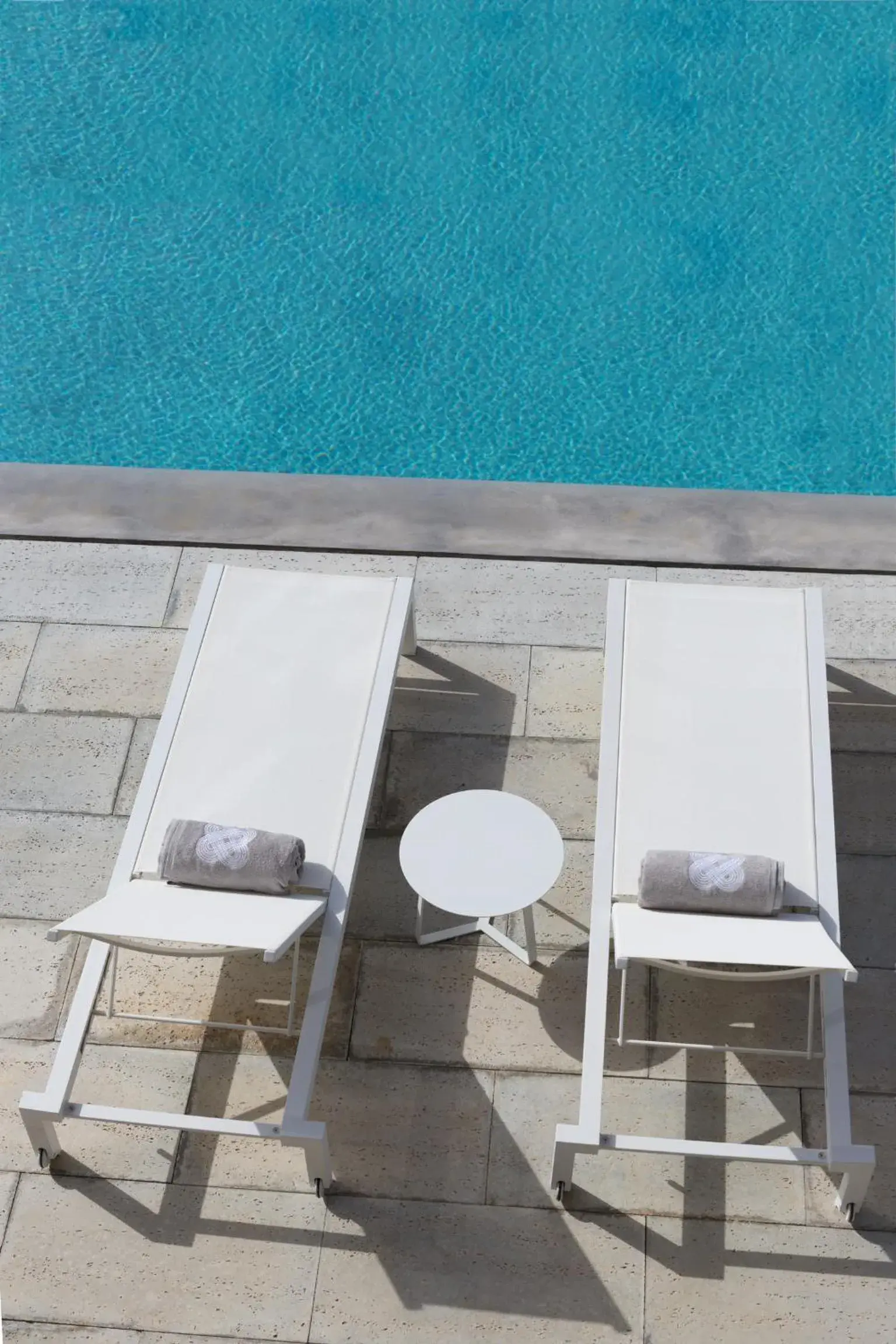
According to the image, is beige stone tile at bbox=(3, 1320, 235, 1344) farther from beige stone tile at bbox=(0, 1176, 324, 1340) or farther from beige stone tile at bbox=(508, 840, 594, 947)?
beige stone tile at bbox=(508, 840, 594, 947)

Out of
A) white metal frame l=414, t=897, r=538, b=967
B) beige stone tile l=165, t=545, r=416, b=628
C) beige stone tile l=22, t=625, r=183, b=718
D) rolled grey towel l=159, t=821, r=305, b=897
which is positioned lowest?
white metal frame l=414, t=897, r=538, b=967

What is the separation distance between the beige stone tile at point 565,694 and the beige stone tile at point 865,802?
861 mm

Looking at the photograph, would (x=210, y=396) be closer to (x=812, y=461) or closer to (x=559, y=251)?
(x=559, y=251)

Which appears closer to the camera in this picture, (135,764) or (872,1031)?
(872,1031)

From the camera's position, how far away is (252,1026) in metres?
4.04

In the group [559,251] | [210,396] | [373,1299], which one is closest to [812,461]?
[559,251]

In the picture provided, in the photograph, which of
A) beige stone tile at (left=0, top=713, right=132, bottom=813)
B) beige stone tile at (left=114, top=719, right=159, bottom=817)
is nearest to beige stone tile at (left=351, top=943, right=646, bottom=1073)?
beige stone tile at (left=114, top=719, right=159, bottom=817)

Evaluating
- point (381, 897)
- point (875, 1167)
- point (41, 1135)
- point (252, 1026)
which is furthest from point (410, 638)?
point (875, 1167)

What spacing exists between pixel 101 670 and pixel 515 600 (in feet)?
5.21

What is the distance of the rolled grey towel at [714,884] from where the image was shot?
3.90 metres

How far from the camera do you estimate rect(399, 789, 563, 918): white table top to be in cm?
406

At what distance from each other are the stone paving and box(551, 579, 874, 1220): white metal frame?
0.15 m

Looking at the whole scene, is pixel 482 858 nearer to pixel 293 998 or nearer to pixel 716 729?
pixel 293 998

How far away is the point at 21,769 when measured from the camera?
193 inches
